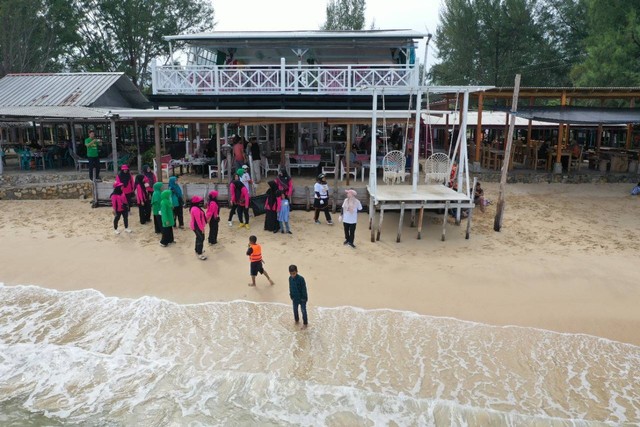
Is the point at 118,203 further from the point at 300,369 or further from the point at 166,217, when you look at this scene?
the point at 300,369

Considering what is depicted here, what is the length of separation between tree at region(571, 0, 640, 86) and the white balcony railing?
42.5 ft

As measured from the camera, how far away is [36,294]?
864 cm

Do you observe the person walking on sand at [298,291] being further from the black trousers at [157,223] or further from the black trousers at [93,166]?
the black trousers at [93,166]

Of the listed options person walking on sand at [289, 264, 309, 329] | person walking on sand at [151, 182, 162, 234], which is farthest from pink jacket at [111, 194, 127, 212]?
person walking on sand at [289, 264, 309, 329]

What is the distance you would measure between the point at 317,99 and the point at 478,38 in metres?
22.7

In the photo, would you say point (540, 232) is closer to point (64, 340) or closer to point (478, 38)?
point (64, 340)

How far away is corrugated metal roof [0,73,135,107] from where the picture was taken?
18.9 m

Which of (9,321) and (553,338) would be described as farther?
(9,321)

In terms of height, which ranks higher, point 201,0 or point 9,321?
point 201,0

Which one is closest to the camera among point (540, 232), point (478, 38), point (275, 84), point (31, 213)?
point (540, 232)

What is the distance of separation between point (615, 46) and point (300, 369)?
23222 millimetres

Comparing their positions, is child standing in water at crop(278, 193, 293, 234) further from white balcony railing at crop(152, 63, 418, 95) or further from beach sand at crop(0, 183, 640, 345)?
white balcony railing at crop(152, 63, 418, 95)

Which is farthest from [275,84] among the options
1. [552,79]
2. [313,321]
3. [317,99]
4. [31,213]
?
[552,79]

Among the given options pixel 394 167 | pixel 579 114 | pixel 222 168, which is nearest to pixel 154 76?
pixel 222 168
